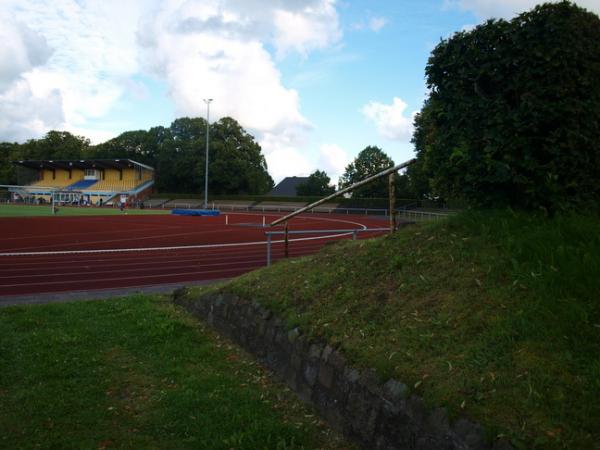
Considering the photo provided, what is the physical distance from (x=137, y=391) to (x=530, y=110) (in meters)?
4.50

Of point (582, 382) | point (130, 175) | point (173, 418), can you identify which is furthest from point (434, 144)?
point (130, 175)

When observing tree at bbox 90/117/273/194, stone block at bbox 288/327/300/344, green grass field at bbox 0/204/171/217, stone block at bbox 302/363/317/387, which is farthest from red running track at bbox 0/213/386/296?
tree at bbox 90/117/273/194

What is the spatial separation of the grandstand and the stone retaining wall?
71.7m

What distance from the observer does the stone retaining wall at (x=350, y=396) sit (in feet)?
9.04

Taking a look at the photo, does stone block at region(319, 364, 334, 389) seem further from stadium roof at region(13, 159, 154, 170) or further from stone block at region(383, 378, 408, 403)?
stadium roof at region(13, 159, 154, 170)

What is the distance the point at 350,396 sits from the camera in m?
3.57

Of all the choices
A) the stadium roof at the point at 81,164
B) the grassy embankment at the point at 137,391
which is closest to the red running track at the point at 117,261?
the grassy embankment at the point at 137,391

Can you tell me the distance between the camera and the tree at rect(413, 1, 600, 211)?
4.23 m

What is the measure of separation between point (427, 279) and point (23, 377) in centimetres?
412

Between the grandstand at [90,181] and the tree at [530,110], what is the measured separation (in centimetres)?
7272

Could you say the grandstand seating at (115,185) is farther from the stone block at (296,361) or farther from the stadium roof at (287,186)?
the stone block at (296,361)

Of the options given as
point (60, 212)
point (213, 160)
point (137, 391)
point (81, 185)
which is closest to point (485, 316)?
point (137, 391)

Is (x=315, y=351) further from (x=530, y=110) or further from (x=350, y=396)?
(x=530, y=110)

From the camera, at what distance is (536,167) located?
170 inches
